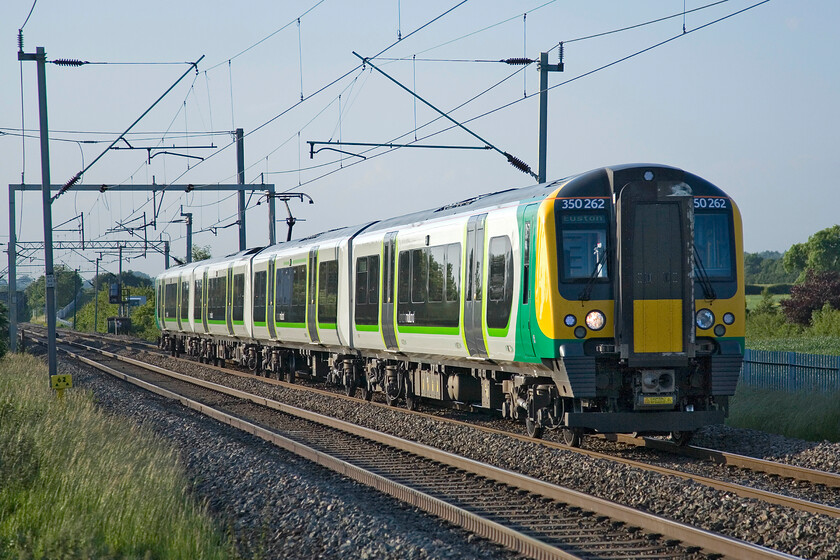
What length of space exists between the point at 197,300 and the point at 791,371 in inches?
836

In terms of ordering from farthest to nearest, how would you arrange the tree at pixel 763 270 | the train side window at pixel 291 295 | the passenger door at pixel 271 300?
the tree at pixel 763 270, the passenger door at pixel 271 300, the train side window at pixel 291 295

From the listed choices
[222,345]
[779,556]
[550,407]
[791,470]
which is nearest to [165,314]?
[222,345]

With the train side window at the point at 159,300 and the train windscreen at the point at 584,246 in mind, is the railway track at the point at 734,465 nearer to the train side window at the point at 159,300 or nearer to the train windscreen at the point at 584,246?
the train windscreen at the point at 584,246

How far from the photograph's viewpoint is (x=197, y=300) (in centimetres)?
3469

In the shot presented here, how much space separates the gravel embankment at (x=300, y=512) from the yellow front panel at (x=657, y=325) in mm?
3548

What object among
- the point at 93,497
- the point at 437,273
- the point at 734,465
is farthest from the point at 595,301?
the point at 93,497

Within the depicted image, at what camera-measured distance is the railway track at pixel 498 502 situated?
7434mm

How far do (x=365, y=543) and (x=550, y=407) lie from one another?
212 inches

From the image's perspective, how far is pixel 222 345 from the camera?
1276 inches

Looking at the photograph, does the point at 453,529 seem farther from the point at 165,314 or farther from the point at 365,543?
the point at 165,314

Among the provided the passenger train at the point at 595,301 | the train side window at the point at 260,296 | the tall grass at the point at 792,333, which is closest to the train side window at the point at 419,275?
the passenger train at the point at 595,301

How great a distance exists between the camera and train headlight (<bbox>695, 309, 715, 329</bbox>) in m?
12.0

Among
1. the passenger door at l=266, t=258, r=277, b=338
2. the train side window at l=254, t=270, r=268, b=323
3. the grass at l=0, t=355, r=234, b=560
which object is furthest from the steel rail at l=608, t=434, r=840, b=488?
the train side window at l=254, t=270, r=268, b=323

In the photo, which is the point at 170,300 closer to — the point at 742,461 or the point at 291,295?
the point at 291,295
